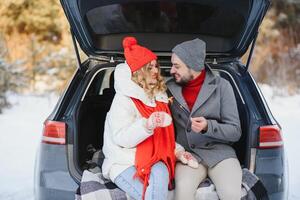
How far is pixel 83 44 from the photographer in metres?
3.68

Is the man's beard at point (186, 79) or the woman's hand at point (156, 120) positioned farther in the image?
the man's beard at point (186, 79)

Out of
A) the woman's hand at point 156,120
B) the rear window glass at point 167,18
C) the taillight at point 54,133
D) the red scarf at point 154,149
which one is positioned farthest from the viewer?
the rear window glass at point 167,18

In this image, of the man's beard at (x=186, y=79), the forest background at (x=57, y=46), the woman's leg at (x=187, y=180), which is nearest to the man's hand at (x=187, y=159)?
the woman's leg at (x=187, y=180)

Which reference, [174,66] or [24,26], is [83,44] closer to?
[174,66]

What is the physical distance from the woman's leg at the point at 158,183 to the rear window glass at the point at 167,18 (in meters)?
1.29

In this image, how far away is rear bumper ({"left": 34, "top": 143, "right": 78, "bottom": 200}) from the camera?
2.99m

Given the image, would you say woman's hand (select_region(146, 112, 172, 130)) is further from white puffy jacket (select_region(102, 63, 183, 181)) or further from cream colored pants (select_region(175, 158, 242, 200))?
cream colored pants (select_region(175, 158, 242, 200))

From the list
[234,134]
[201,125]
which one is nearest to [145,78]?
[201,125]

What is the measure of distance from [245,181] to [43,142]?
1.24 m

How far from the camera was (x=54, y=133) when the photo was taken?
3.13 metres

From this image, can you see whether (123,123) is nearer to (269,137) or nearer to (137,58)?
(137,58)

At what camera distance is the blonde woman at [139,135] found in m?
2.74

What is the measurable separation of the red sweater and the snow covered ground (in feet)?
7.16

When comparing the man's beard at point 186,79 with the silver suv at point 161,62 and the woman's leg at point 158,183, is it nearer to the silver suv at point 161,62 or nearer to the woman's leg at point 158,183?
the silver suv at point 161,62
